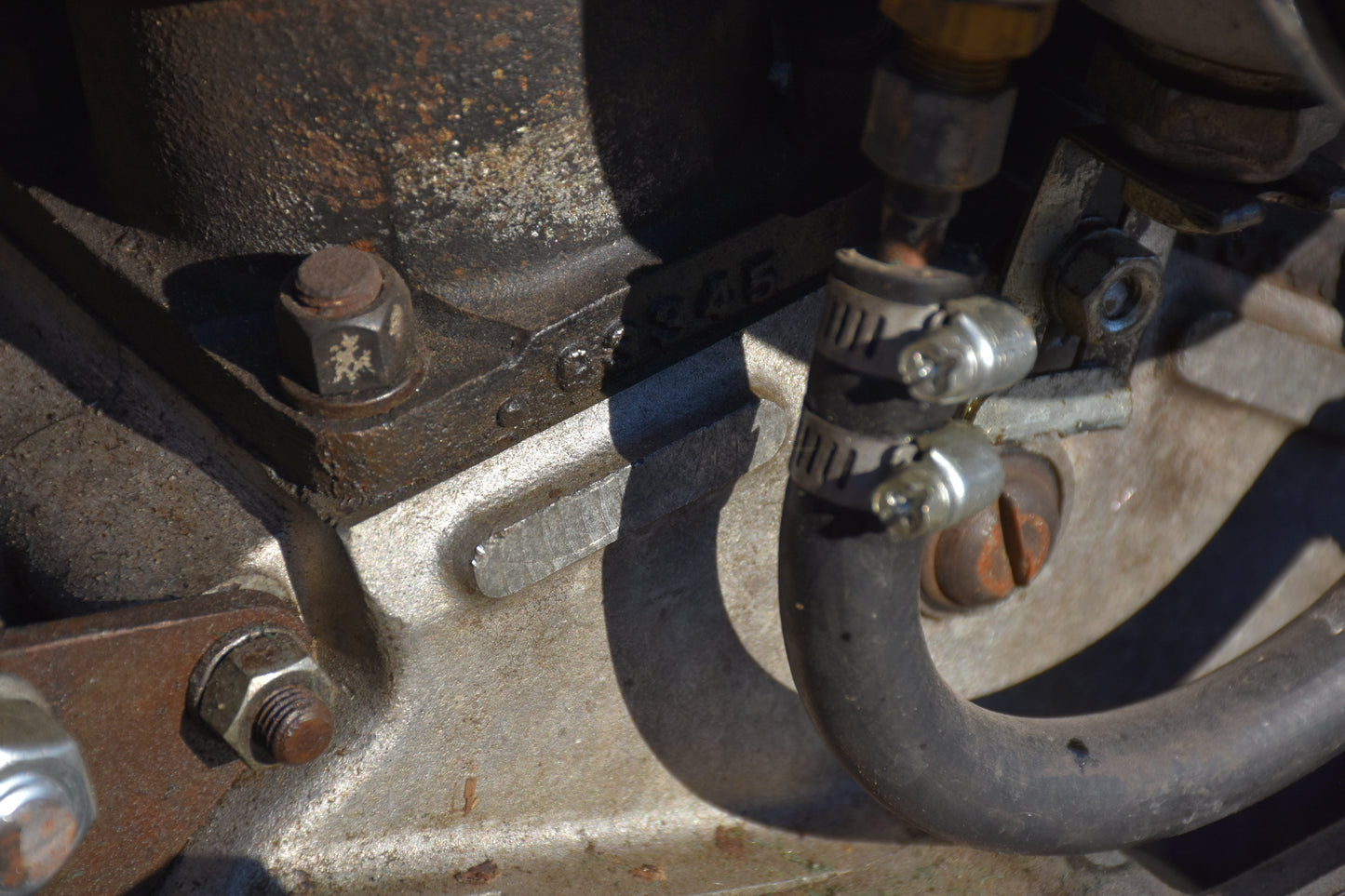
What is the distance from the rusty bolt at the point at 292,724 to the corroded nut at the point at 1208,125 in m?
0.65

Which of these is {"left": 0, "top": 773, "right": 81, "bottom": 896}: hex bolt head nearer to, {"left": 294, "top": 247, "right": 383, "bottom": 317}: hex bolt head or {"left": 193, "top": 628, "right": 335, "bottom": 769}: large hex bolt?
{"left": 193, "top": 628, "right": 335, "bottom": 769}: large hex bolt

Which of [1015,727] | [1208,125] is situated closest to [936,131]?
[1208,125]

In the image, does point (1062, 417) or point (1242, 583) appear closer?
point (1062, 417)

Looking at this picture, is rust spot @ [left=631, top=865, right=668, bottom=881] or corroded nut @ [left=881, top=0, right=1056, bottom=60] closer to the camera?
corroded nut @ [left=881, top=0, right=1056, bottom=60]

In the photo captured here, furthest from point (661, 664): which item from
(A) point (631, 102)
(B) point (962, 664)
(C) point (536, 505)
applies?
(A) point (631, 102)

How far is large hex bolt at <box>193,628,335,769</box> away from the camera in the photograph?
743 millimetres

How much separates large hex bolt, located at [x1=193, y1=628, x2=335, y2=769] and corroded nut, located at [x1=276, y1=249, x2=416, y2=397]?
18cm

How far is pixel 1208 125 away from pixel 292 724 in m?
0.68

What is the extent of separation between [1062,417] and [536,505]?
50 centimetres

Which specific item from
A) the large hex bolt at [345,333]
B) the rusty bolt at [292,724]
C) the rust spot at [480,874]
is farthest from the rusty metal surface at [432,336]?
the rust spot at [480,874]

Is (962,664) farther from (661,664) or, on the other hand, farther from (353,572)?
(353,572)

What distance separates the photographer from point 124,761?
74 centimetres

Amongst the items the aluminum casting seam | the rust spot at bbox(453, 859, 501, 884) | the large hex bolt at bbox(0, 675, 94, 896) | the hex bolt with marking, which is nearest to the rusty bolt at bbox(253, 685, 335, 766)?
the large hex bolt at bbox(0, 675, 94, 896)

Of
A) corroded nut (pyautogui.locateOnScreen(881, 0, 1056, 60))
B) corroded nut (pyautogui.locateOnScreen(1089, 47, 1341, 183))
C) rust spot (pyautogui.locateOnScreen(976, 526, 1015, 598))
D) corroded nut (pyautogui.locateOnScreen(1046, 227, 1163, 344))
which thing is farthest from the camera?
rust spot (pyautogui.locateOnScreen(976, 526, 1015, 598))
